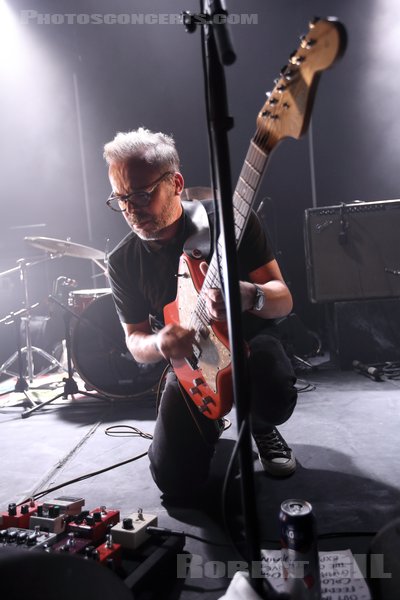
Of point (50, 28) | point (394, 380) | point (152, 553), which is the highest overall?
point (50, 28)

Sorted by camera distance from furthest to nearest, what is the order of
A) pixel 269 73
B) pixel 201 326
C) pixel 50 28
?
pixel 50 28, pixel 269 73, pixel 201 326

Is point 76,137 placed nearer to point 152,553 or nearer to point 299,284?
point 299,284

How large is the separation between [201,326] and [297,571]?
844mm

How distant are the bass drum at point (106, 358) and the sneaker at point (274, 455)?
153 centimetres

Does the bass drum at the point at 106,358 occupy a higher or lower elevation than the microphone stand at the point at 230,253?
lower

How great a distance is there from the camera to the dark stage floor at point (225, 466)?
5.39 ft

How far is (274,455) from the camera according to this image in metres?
2.12

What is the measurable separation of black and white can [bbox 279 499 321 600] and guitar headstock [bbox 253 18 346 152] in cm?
86

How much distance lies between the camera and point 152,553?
1.39m

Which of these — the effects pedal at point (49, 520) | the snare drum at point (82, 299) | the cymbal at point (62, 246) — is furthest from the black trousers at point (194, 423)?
the cymbal at point (62, 246)

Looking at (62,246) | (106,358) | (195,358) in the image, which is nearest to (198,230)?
(195,358)

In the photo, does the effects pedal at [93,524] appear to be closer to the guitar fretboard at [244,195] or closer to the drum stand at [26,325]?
the guitar fretboard at [244,195]

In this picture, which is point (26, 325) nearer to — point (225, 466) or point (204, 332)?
point (225, 466)

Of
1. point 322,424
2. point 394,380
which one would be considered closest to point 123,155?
point 322,424
